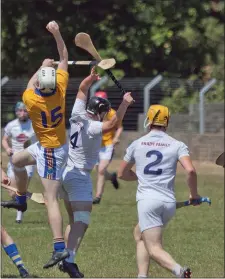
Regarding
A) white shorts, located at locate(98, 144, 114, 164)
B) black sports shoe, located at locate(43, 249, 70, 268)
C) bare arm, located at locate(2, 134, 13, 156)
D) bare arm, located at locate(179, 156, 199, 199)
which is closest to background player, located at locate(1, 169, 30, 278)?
black sports shoe, located at locate(43, 249, 70, 268)

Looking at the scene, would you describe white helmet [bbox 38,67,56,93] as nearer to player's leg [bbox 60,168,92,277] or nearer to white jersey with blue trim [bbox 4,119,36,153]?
player's leg [bbox 60,168,92,277]

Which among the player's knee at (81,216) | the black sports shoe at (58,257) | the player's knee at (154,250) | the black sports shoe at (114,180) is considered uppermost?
the player's knee at (154,250)

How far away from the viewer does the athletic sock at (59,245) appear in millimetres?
10969

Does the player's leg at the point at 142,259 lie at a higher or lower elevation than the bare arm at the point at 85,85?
lower

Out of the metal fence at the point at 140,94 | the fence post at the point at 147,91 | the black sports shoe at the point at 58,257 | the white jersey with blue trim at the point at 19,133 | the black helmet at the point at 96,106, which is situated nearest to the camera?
the black sports shoe at the point at 58,257

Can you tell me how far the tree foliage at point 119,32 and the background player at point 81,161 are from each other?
70.8ft

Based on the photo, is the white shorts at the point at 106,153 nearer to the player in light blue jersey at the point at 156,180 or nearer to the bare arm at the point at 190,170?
the player in light blue jersey at the point at 156,180

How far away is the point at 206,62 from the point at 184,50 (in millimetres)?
1213

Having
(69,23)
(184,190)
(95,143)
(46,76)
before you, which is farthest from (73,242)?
(69,23)

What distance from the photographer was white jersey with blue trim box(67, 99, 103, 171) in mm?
11539

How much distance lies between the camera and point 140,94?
99.1 feet

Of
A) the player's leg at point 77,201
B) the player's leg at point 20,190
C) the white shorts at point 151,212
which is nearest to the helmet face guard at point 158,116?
the white shorts at point 151,212

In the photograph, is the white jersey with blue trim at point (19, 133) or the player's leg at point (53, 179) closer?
the player's leg at point (53, 179)

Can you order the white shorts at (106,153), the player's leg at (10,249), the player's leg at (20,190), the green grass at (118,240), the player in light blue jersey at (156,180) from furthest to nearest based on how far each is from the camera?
the white shorts at (106,153)
the green grass at (118,240)
the player's leg at (20,190)
the player's leg at (10,249)
the player in light blue jersey at (156,180)
